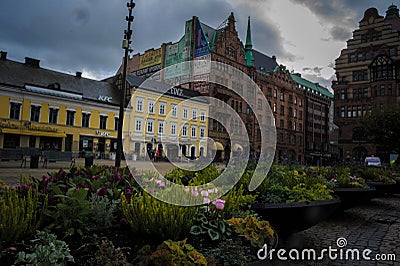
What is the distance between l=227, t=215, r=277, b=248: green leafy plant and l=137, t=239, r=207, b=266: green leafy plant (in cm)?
74

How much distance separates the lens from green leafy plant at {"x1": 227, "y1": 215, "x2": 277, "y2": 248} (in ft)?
8.51

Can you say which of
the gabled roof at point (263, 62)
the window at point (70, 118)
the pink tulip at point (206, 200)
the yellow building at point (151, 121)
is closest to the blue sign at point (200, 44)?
the yellow building at point (151, 121)

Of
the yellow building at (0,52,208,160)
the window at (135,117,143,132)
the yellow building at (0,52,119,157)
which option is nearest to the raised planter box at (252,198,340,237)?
the yellow building at (0,52,208,160)

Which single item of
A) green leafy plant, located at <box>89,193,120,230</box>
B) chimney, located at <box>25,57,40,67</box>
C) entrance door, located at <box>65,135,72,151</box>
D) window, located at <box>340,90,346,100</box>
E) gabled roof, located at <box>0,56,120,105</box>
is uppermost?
window, located at <box>340,90,346,100</box>

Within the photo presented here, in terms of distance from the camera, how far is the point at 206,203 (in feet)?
9.68

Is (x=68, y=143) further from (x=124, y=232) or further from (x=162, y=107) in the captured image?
(x=124, y=232)

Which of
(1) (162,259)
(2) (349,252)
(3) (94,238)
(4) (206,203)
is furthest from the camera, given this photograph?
(2) (349,252)

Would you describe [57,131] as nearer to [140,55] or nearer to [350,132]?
[140,55]

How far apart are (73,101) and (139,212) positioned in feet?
113

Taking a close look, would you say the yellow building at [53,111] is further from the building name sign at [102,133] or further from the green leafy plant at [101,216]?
the green leafy plant at [101,216]

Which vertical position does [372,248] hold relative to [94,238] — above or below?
below

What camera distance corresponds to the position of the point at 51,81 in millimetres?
33719

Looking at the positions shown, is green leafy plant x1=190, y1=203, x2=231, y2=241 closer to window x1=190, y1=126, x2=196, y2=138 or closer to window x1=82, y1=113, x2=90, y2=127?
window x1=82, y1=113, x2=90, y2=127

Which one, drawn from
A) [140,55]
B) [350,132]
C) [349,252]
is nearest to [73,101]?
[140,55]
